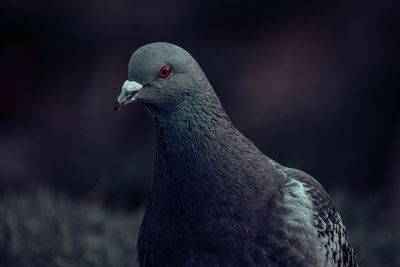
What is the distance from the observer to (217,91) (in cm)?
811

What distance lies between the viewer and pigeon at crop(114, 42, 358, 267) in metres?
3.12

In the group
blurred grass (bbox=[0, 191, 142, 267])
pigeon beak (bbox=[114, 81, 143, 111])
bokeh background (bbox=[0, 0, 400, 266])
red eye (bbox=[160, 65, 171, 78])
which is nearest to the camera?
pigeon beak (bbox=[114, 81, 143, 111])

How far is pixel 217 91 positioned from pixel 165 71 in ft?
16.0

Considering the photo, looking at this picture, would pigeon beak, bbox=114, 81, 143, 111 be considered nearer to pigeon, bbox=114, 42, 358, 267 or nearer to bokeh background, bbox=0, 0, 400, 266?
pigeon, bbox=114, 42, 358, 267

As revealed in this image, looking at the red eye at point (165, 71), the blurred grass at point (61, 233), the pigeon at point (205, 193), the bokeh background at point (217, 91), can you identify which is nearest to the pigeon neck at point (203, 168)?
the pigeon at point (205, 193)

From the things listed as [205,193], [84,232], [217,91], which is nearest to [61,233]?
[84,232]

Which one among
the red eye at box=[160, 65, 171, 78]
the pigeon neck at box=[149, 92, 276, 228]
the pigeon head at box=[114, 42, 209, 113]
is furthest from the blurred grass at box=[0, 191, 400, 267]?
the red eye at box=[160, 65, 171, 78]

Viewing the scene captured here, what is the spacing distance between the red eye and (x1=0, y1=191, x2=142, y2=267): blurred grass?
2015mm

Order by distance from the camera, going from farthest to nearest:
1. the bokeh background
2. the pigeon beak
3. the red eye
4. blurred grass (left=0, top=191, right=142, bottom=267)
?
the bokeh background, blurred grass (left=0, top=191, right=142, bottom=267), the red eye, the pigeon beak

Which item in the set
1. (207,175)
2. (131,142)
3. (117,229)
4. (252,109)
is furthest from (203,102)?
(131,142)

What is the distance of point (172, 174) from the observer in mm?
3240

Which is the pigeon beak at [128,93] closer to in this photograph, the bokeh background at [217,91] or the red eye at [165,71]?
the red eye at [165,71]

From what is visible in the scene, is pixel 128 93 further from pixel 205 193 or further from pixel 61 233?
pixel 61 233

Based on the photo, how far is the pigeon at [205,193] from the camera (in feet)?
10.2
